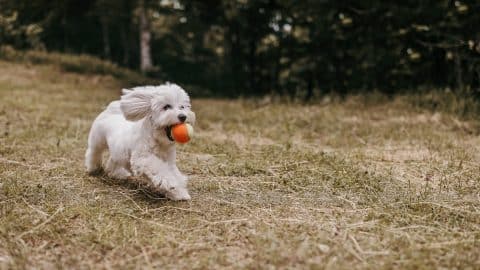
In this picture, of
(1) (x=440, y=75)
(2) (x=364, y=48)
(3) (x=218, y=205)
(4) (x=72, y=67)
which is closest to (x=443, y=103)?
(1) (x=440, y=75)

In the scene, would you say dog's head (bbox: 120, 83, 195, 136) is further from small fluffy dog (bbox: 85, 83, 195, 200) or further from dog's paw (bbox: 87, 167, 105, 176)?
dog's paw (bbox: 87, 167, 105, 176)

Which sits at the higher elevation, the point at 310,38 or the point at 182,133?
the point at 310,38

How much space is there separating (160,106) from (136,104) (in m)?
0.24

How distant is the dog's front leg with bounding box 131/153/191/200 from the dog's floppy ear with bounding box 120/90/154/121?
0.29 metres

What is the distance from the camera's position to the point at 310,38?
12.3 metres

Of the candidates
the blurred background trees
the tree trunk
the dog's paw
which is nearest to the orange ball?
the dog's paw

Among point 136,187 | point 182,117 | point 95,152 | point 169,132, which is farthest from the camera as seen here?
point 95,152

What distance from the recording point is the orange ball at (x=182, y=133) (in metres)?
3.70

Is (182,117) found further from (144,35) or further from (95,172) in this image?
(144,35)

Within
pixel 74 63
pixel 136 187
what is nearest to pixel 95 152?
pixel 136 187

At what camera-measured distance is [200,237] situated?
306 cm

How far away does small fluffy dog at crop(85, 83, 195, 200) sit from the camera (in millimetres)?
3779

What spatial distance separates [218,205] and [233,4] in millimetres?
10227

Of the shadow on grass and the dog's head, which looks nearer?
the dog's head
